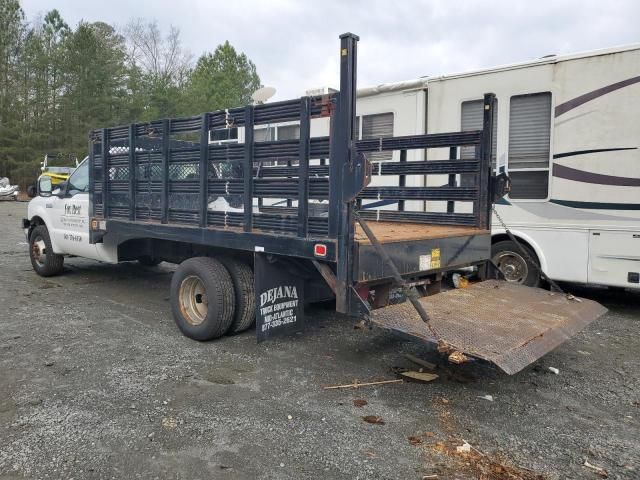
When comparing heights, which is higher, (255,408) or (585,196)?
(585,196)

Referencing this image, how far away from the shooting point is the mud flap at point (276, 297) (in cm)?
490

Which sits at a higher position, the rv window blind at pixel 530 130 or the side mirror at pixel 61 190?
the rv window blind at pixel 530 130

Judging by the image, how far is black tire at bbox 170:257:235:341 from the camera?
17.0 feet

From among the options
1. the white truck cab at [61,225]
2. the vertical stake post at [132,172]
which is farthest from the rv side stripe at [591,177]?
the white truck cab at [61,225]

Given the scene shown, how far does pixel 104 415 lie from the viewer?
369cm

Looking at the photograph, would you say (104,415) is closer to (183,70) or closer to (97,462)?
(97,462)

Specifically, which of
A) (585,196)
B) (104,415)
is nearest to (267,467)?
(104,415)

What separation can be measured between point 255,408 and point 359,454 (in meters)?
0.94

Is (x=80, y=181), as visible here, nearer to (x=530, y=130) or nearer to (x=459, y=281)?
(x=459, y=281)

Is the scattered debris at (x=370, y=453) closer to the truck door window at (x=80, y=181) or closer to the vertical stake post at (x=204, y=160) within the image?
the vertical stake post at (x=204, y=160)

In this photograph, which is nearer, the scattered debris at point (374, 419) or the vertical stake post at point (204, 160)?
the scattered debris at point (374, 419)

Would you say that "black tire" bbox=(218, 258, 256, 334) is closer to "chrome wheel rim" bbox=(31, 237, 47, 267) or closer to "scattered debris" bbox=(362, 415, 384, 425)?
"scattered debris" bbox=(362, 415, 384, 425)

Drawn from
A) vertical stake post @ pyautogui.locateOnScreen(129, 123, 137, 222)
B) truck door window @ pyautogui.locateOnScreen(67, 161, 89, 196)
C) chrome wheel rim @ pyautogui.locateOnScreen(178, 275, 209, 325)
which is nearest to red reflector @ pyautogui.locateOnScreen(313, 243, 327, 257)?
chrome wheel rim @ pyautogui.locateOnScreen(178, 275, 209, 325)

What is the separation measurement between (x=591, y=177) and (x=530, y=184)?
742mm
